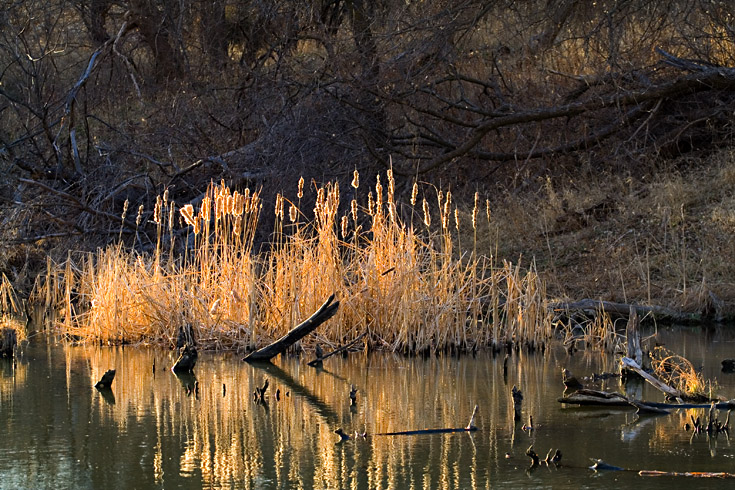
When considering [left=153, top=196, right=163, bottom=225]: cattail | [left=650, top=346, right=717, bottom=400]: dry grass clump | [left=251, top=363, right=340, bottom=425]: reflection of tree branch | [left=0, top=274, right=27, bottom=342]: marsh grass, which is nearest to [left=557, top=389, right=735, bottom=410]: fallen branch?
[left=650, top=346, right=717, bottom=400]: dry grass clump

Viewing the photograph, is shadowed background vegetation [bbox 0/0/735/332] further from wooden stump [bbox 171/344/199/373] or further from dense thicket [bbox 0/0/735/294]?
wooden stump [bbox 171/344/199/373]

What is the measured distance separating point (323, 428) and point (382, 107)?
32.0 ft

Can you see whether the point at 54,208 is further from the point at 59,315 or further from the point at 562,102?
the point at 562,102

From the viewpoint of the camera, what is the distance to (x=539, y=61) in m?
17.2

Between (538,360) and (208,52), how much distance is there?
428 inches

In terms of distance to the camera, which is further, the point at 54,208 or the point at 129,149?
the point at 129,149

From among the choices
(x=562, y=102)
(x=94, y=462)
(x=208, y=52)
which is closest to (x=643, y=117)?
(x=562, y=102)

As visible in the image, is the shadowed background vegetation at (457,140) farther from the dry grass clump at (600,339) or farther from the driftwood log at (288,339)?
the driftwood log at (288,339)

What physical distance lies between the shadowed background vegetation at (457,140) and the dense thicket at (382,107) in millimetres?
37

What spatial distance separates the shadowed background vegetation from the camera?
13.6 m

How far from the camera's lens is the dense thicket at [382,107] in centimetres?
1422

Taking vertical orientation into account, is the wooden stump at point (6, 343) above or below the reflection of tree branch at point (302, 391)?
above

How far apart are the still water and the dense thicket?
19.8ft

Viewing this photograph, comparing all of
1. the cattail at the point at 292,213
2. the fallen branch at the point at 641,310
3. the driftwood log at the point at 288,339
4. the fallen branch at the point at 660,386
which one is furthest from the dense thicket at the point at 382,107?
the fallen branch at the point at 660,386
